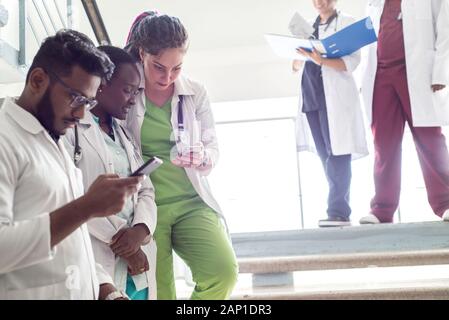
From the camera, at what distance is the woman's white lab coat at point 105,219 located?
142 cm

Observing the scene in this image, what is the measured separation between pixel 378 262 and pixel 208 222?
0.78m

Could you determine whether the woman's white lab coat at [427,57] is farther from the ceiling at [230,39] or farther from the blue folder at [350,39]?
the ceiling at [230,39]

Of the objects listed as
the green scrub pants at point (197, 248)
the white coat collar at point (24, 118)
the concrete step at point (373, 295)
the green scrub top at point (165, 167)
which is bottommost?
the concrete step at point (373, 295)

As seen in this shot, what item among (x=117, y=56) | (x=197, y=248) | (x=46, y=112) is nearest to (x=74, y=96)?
(x=46, y=112)

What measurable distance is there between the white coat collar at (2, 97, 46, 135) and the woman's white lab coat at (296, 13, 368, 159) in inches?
63.6

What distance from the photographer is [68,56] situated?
1102mm

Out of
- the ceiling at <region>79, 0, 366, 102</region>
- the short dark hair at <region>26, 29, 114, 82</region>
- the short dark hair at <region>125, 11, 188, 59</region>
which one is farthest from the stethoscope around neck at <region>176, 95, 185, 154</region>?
the ceiling at <region>79, 0, 366, 102</region>

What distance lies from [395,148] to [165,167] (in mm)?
1116

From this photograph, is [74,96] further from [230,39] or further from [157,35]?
[230,39]

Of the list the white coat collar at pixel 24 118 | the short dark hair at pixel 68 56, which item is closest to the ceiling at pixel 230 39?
the short dark hair at pixel 68 56

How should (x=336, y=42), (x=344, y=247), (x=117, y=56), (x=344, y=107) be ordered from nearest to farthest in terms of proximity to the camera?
(x=117, y=56) < (x=344, y=247) < (x=336, y=42) < (x=344, y=107)

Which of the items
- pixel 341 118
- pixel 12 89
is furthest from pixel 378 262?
pixel 12 89

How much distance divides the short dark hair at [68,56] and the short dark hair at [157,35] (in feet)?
1.89

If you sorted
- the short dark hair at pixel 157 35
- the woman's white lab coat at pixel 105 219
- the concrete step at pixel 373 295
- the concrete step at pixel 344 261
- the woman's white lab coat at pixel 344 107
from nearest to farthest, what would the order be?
the woman's white lab coat at pixel 105 219 → the short dark hair at pixel 157 35 → the concrete step at pixel 373 295 → the concrete step at pixel 344 261 → the woman's white lab coat at pixel 344 107
